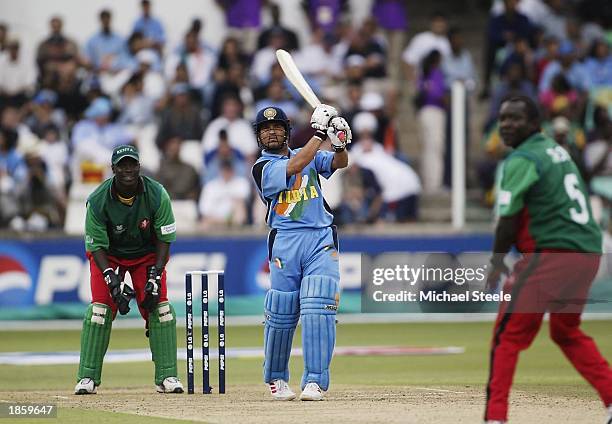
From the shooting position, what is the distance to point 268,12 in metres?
23.3

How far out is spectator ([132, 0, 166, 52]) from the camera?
22766 millimetres

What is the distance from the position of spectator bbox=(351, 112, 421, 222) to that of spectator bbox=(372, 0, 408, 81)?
12.9 ft

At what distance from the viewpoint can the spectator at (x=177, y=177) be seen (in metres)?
19.3

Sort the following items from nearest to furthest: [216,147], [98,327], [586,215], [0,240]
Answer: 1. [586,215]
2. [98,327]
3. [0,240]
4. [216,147]

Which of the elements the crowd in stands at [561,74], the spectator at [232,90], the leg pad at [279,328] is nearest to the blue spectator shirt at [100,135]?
the spectator at [232,90]

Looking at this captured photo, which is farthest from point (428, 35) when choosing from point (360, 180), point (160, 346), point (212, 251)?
point (160, 346)

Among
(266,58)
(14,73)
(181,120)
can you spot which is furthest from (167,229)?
(14,73)

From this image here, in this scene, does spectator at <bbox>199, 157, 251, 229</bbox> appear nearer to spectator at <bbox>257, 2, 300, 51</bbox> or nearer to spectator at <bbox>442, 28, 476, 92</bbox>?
spectator at <bbox>257, 2, 300, 51</bbox>

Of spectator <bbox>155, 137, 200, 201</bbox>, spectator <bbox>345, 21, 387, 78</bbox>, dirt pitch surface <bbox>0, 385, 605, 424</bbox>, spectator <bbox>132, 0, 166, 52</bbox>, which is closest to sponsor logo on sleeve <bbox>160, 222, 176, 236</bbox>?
dirt pitch surface <bbox>0, 385, 605, 424</bbox>

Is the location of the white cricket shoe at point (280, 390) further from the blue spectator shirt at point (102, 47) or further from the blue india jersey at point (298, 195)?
the blue spectator shirt at point (102, 47)

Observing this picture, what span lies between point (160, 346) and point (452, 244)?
322 inches

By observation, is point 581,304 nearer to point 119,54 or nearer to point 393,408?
point 393,408

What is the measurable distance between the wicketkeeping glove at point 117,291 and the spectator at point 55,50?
464 inches

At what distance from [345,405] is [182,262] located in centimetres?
896
